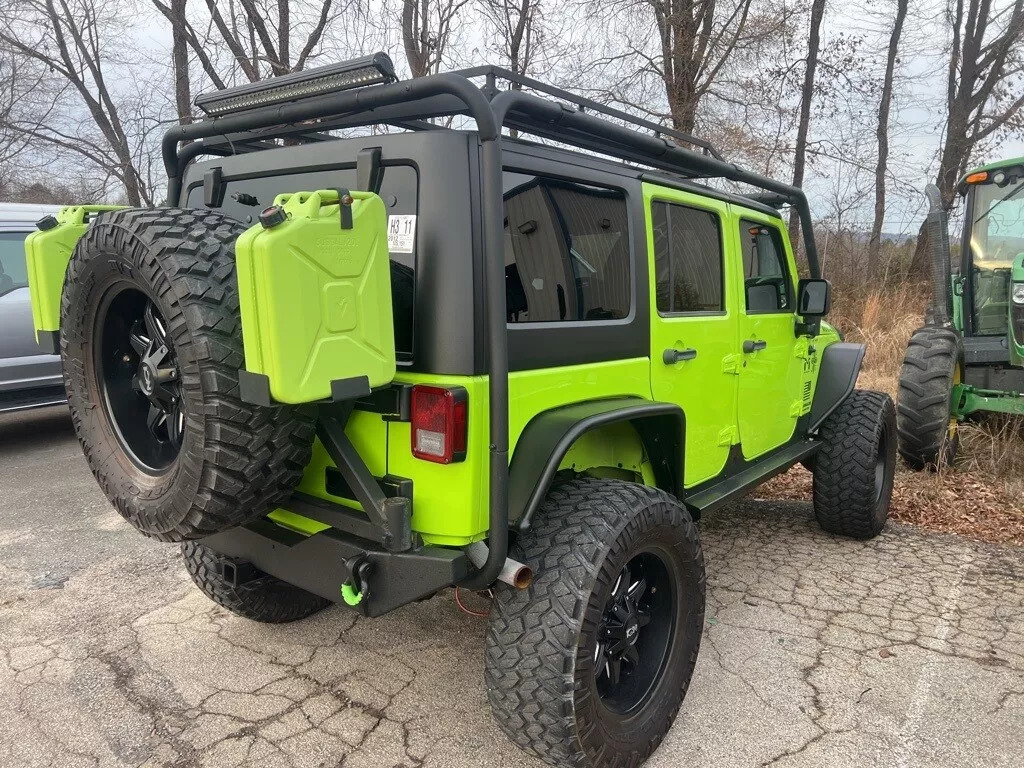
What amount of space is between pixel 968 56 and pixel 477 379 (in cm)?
1751

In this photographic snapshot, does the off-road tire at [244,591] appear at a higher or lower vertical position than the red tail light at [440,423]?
lower

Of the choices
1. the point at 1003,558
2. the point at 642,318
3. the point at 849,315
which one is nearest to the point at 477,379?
the point at 642,318

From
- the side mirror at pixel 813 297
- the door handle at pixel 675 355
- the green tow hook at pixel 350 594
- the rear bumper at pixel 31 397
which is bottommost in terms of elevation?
the green tow hook at pixel 350 594

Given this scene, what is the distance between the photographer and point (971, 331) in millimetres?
6375

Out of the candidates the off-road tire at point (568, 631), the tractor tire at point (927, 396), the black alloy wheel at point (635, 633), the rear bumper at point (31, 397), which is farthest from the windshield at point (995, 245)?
the rear bumper at point (31, 397)

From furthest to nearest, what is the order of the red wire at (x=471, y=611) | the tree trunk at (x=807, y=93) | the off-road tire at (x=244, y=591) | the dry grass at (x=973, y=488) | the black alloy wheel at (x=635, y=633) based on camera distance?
the tree trunk at (x=807, y=93)
the dry grass at (x=973, y=488)
the red wire at (x=471, y=611)
the off-road tire at (x=244, y=591)
the black alloy wheel at (x=635, y=633)

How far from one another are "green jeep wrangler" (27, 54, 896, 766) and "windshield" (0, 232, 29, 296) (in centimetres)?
435

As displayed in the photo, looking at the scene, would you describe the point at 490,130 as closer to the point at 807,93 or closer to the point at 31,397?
the point at 31,397

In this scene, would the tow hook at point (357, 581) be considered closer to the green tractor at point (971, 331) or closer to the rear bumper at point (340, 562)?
the rear bumper at point (340, 562)

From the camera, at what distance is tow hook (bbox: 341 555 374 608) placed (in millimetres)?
2080

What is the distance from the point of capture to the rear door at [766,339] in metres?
3.53

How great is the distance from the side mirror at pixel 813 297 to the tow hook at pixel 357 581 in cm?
299

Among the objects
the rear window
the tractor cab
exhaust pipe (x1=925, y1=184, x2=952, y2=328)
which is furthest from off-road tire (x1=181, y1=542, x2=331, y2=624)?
the tractor cab

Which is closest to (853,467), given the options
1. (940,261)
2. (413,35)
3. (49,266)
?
(940,261)
